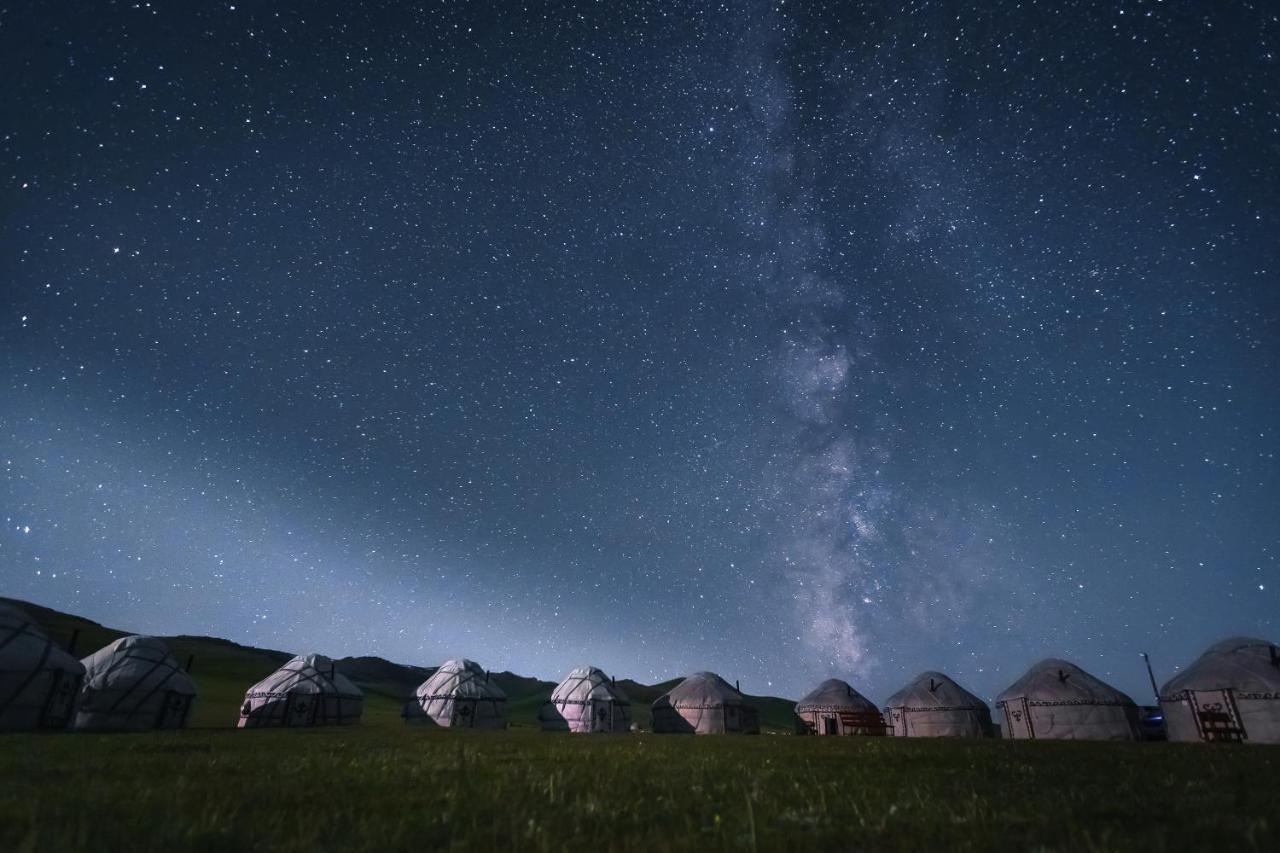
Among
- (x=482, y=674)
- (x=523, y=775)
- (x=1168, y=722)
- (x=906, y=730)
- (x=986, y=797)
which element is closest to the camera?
(x=986, y=797)

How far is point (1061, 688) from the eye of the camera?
43062 millimetres

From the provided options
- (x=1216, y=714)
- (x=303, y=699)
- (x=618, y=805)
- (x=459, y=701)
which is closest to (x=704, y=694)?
(x=459, y=701)

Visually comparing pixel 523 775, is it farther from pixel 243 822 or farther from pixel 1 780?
pixel 1 780

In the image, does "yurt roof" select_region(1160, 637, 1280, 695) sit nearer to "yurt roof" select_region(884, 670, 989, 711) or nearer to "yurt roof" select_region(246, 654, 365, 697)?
"yurt roof" select_region(884, 670, 989, 711)

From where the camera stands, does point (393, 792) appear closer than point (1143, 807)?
No

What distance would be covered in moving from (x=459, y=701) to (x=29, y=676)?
3215 centimetres

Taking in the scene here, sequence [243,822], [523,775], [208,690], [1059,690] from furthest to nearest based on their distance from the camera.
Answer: [208,690], [1059,690], [523,775], [243,822]

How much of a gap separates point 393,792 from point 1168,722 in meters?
54.3

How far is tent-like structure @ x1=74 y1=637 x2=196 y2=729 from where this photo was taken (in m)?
36.3

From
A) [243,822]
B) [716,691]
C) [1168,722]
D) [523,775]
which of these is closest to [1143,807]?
[523,775]

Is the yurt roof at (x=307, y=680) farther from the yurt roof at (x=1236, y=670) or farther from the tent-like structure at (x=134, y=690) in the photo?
the yurt roof at (x=1236, y=670)

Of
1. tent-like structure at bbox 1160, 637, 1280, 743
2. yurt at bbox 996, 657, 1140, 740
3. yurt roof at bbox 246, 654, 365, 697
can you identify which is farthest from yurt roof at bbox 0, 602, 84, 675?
tent-like structure at bbox 1160, 637, 1280, 743

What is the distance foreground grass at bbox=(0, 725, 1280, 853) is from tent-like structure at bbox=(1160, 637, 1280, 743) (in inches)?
1565

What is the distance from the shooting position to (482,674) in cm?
5938
